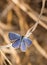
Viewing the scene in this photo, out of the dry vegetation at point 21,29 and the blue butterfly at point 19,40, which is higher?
the dry vegetation at point 21,29

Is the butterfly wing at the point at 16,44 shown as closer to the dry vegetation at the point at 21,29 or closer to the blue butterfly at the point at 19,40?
the blue butterfly at the point at 19,40

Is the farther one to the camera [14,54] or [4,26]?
[4,26]

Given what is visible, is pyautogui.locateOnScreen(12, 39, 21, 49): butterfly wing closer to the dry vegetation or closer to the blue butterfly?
the blue butterfly

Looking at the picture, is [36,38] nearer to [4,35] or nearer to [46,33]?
[46,33]

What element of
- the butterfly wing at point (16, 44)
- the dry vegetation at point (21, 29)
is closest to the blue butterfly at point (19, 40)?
the butterfly wing at point (16, 44)

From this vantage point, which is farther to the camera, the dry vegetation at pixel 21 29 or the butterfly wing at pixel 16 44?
the dry vegetation at pixel 21 29

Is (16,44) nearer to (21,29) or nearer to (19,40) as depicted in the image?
(19,40)

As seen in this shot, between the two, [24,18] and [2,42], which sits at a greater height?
[24,18]

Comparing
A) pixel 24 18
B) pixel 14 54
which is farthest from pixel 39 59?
pixel 24 18
